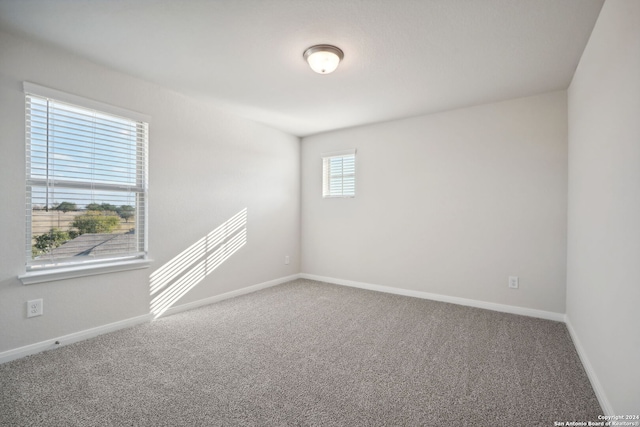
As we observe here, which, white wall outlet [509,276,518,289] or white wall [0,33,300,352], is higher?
white wall [0,33,300,352]

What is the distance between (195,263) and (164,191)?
0.92m

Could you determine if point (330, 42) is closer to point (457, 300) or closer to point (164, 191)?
point (164, 191)

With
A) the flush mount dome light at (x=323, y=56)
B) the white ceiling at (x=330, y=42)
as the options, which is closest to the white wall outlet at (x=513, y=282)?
the white ceiling at (x=330, y=42)

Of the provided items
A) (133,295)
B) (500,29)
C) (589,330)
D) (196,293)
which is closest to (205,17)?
(500,29)

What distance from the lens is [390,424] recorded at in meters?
1.55

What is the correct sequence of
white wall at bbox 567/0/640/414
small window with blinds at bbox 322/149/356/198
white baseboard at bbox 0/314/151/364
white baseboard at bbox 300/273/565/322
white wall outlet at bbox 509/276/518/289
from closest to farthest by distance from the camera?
1. white wall at bbox 567/0/640/414
2. white baseboard at bbox 0/314/151/364
3. white baseboard at bbox 300/273/565/322
4. white wall outlet at bbox 509/276/518/289
5. small window with blinds at bbox 322/149/356/198

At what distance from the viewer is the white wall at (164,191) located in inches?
87.6

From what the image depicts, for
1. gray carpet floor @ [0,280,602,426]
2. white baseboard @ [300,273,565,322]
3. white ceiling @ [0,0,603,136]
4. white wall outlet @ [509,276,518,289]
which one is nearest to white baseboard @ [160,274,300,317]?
gray carpet floor @ [0,280,602,426]

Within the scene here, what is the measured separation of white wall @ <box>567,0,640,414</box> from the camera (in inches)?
53.2

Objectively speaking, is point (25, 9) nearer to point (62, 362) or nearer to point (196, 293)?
point (62, 362)

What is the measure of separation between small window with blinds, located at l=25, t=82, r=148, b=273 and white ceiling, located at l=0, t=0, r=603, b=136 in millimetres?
510

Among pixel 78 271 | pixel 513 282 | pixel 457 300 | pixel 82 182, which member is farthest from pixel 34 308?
pixel 513 282

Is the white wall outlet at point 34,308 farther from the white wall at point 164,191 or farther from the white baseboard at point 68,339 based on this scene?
the white baseboard at point 68,339

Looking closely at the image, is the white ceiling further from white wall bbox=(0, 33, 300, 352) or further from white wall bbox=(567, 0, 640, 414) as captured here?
white wall bbox=(567, 0, 640, 414)
